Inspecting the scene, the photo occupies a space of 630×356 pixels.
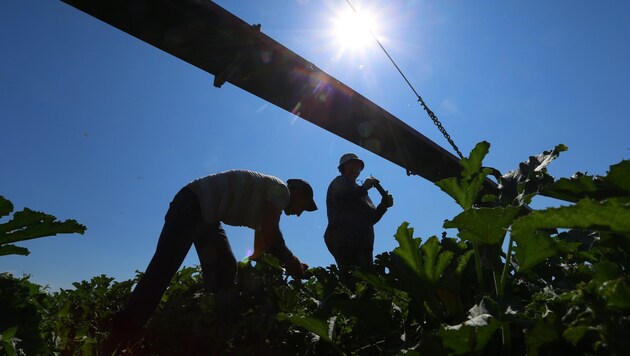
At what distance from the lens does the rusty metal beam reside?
12.2 feet

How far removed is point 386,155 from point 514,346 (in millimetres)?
5660

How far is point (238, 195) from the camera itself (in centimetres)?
344

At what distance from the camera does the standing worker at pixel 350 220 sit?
554 centimetres

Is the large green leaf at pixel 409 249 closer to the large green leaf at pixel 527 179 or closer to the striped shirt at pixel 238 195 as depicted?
the large green leaf at pixel 527 179

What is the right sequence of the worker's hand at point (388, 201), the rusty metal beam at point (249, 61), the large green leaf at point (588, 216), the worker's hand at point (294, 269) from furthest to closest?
the worker's hand at point (388, 201) < the rusty metal beam at point (249, 61) < the worker's hand at point (294, 269) < the large green leaf at point (588, 216)

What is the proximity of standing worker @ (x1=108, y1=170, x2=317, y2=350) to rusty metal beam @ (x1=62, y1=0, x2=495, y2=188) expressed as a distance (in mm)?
1433

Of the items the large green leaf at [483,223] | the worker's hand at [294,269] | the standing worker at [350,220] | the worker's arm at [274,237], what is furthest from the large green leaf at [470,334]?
the standing worker at [350,220]

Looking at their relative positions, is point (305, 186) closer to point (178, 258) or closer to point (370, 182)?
point (178, 258)

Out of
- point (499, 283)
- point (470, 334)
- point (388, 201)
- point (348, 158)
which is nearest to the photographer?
point (470, 334)

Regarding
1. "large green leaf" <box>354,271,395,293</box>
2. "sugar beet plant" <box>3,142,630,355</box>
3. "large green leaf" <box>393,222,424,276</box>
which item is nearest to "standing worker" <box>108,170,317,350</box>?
"sugar beet plant" <box>3,142,630,355</box>

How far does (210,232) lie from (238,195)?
400 mm

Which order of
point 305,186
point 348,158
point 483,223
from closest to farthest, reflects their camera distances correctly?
1. point 483,223
2. point 305,186
3. point 348,158

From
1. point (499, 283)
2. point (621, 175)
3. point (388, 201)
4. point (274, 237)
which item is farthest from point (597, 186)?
point (388, 201)

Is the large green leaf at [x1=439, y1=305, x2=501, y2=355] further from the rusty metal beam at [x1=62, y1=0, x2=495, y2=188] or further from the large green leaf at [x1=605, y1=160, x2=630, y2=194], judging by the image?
the rusty metal beam at [x1=62, y1=0, x2=495, y2=188]
